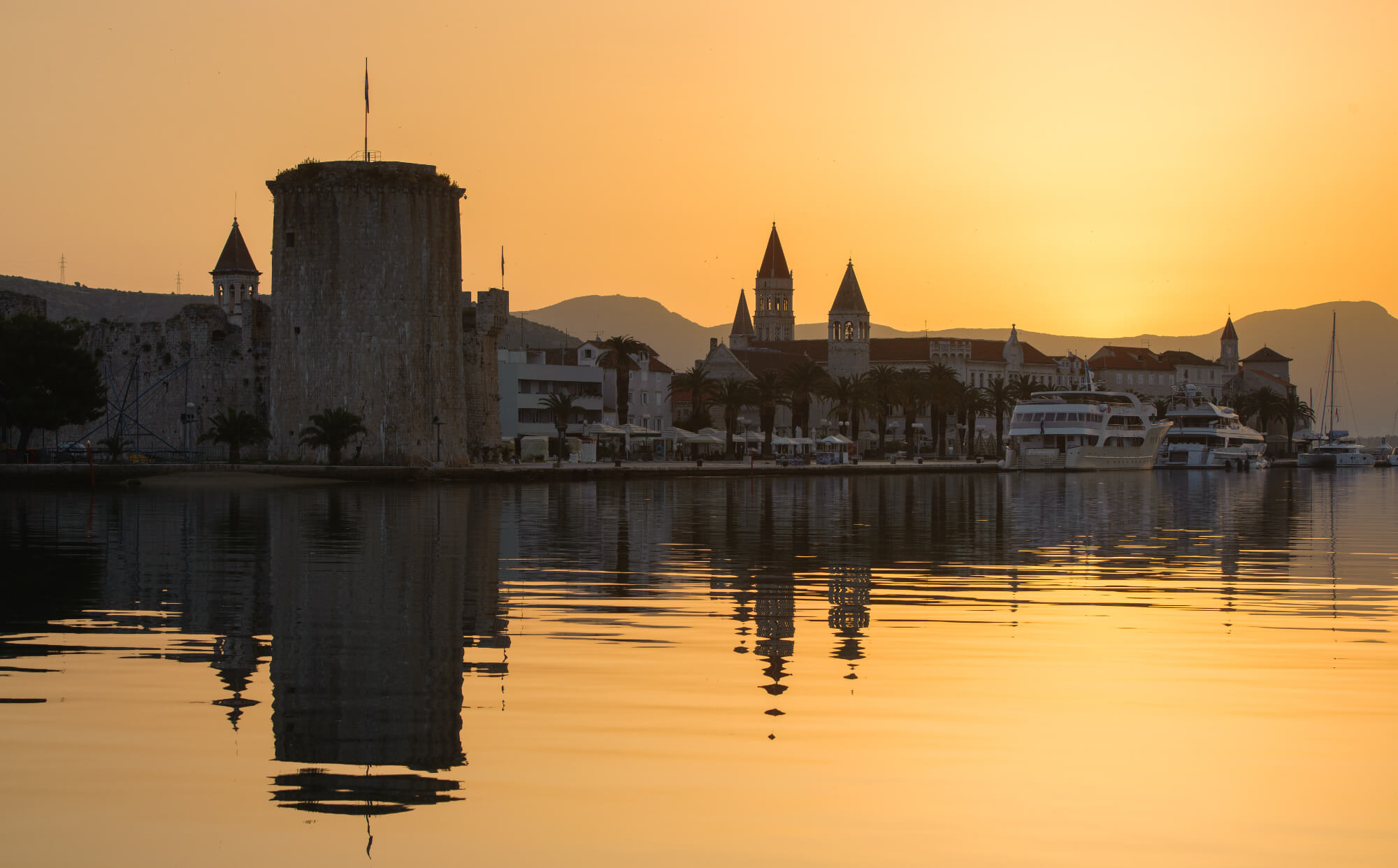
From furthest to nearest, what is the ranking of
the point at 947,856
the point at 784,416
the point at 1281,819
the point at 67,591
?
the point at 784,416
the point at 67,591
the point at 1281,819
the point at 947,856

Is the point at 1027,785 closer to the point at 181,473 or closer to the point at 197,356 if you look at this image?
the point at 181,473

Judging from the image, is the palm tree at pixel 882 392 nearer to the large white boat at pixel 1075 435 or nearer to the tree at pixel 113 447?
the large white boat at pixel 1075 435

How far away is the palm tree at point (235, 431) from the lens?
5978 cm

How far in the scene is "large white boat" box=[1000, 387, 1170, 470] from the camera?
300 ft

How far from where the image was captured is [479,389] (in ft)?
228

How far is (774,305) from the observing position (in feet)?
555

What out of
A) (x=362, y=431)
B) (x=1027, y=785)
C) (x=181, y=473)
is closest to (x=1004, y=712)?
(x=1027, y=785)

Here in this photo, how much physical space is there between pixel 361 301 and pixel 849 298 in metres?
91.3

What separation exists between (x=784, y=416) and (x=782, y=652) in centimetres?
11622

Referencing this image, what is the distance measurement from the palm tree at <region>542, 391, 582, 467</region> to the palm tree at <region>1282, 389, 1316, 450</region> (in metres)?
105

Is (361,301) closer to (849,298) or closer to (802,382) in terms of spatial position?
(802,382)

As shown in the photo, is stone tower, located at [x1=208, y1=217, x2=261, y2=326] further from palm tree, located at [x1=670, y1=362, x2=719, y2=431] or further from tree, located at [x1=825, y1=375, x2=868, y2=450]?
tree, located at [x1=825, y1=375, x2=868, y2=450]

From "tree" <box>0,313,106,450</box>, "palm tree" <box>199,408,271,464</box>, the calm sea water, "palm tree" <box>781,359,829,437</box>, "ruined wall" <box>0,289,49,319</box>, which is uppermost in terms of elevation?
"ruined wall" <box>0,289,49,319</box>

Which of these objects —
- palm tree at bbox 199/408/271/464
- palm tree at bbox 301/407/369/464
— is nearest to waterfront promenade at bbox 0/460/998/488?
palm tree at bbox 301/407/369/464
